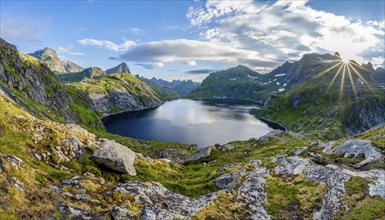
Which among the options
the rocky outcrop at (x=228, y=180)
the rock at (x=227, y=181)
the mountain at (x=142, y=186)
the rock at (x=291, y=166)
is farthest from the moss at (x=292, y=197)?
the rock at (x=227, y=181)

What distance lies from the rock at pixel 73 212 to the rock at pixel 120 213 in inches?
69.7

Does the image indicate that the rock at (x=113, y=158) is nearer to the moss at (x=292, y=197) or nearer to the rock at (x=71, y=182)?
the rock at (x=71, y=182)

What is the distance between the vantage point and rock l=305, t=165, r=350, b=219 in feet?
106

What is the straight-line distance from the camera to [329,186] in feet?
122

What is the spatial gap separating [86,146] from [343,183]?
36027 mm

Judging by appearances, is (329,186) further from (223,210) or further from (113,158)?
(113,158)

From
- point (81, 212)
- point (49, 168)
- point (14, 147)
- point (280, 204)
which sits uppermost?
point (14, 147)

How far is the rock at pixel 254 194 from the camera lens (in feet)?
107

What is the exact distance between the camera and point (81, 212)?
21.8 meters

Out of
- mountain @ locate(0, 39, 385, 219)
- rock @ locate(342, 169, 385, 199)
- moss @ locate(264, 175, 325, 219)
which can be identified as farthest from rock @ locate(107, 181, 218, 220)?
rock @ locate(342, 169, 385, 199)

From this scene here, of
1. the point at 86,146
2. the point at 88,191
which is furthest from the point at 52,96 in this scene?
the point at 88,191

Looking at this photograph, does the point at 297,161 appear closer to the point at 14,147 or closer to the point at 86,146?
the point at 86,146

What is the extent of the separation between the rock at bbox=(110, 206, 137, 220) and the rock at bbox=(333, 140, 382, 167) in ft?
137

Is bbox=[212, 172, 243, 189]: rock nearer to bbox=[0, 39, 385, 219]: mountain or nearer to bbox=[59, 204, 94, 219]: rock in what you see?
bbox=[0, 39, 385, 219]: mountain
